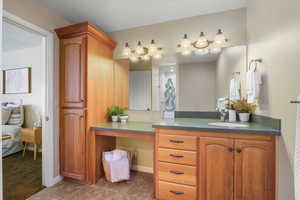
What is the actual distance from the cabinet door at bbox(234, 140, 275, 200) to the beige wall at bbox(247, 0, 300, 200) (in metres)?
0.08

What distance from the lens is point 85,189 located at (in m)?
1.95

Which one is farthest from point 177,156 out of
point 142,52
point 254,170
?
point 142,52

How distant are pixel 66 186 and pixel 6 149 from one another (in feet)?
6.56

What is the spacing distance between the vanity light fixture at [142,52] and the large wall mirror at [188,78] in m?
0.08

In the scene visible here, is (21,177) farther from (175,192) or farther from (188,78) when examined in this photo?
(188,78)

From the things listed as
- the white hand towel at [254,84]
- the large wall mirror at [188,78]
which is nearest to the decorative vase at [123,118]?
the large wall mirror at [188,78]

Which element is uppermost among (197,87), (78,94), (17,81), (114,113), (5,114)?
(17,81)

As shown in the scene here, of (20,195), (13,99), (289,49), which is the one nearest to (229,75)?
(289,49)

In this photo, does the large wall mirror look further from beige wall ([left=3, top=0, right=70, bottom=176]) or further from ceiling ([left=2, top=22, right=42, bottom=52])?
ceiling ([left=2, top=22, right=42, bottom=52])

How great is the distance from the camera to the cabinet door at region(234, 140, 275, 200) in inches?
52.2

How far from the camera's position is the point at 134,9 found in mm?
2096

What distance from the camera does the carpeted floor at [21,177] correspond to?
6.12 ft

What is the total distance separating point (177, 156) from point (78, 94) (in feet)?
4.94

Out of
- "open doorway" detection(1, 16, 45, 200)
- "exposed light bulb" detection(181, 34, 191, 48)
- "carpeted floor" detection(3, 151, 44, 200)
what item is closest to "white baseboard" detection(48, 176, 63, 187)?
"carpeted floor" detection(3, 151, 44, 200)
